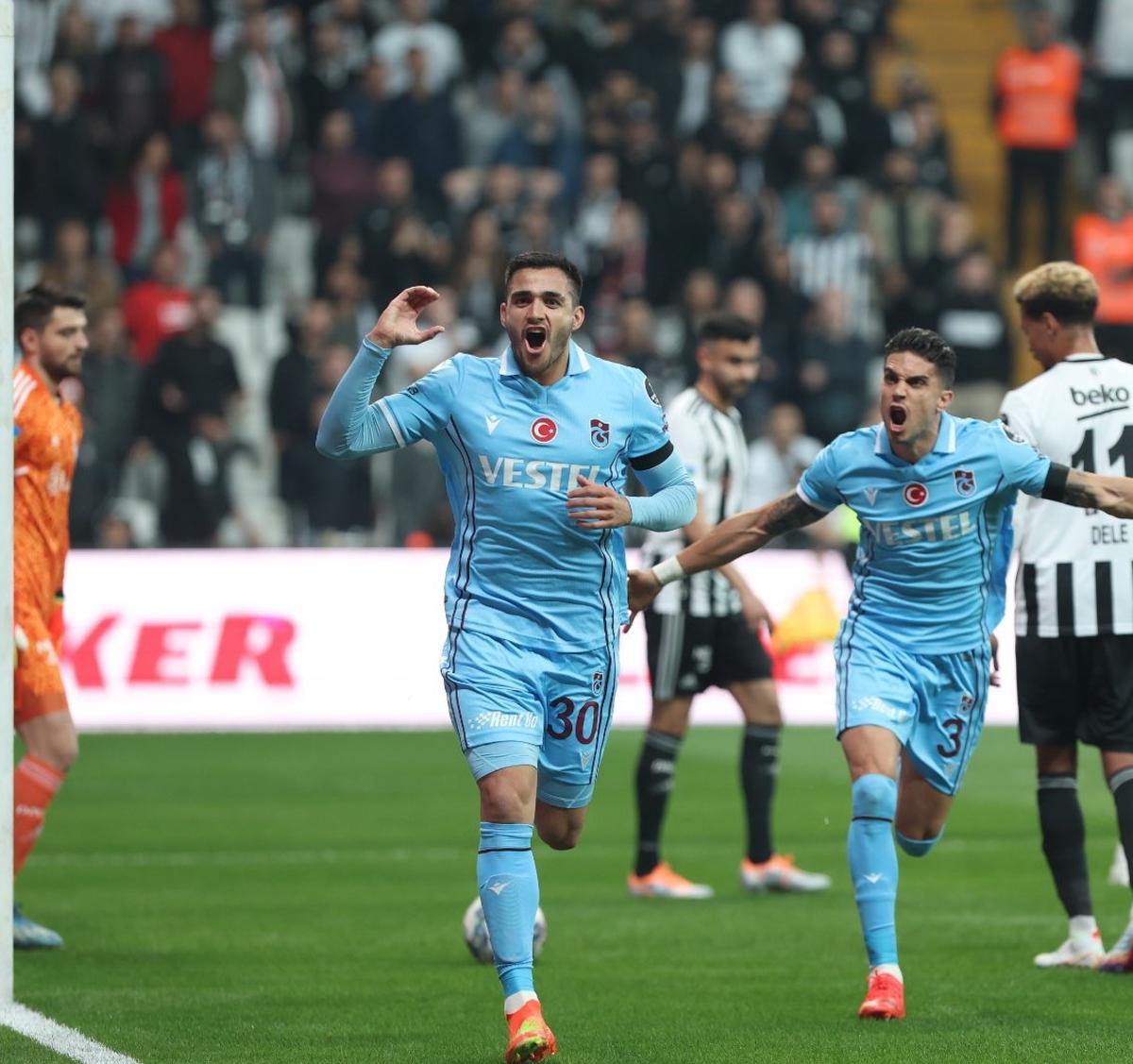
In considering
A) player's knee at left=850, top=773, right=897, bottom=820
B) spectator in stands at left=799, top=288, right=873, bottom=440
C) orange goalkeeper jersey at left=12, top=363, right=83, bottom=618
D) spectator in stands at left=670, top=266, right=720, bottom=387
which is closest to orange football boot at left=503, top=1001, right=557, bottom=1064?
player's knee at left=850, top=773, right=897, bottom=820

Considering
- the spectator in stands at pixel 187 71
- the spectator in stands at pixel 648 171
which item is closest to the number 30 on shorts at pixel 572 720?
the spectator in stands at pixel 648 171

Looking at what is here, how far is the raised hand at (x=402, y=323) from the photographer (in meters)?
6.68

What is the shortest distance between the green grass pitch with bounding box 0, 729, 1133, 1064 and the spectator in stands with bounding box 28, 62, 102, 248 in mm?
6930

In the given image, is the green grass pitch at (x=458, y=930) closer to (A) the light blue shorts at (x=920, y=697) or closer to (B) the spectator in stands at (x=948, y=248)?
(A) the light blue shorts at (x=920, y=697)

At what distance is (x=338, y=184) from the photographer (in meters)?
20.9

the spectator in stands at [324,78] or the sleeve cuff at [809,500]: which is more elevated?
the spectator in stands at [324,78]

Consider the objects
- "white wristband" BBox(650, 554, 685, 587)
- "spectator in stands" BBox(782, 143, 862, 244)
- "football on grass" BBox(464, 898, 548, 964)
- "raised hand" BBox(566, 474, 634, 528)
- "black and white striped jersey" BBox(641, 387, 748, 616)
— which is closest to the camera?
"raised hand" BBox(566, 474, 634, 528)

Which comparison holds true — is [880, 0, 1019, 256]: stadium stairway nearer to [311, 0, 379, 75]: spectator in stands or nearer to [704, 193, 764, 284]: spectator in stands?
Answer: [704, 193, 764, 284]: spectator in stands

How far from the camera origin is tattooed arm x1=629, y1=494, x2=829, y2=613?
7.57 meters

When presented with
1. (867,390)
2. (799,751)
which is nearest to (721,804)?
(799,751)

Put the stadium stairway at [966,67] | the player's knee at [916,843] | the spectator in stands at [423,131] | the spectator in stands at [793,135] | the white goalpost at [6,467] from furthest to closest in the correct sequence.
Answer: the stadium stairway at [966,67], the spectator in stands at [793,135], the spectator in stands at [423,131], the player's knee at [916,843], the white goalpost at [6,467]

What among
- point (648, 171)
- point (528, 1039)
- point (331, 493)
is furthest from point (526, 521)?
point (648, 171)

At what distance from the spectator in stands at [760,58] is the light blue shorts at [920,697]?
15564 millimetres

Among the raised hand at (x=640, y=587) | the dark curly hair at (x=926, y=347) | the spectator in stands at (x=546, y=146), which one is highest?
the spectator in stands at (x=546, y=146)
